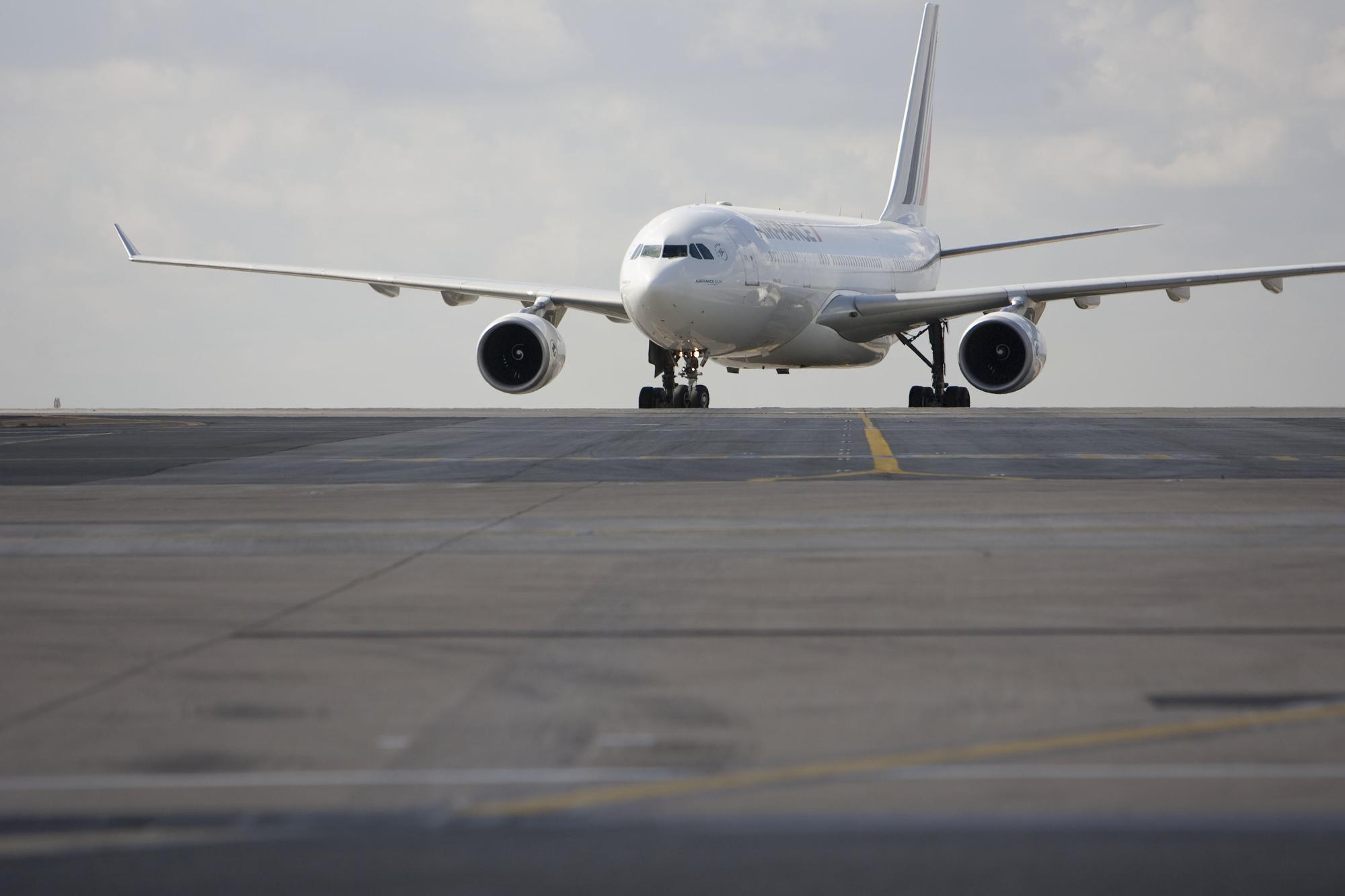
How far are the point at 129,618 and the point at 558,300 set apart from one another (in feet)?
95.1

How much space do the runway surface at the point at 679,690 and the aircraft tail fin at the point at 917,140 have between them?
130 ft

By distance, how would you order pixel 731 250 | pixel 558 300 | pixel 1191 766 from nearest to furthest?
1. pixel 1191 766
2. pixel 731 250
3. pixel 558 300

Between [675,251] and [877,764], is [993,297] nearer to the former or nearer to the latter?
[675,251]

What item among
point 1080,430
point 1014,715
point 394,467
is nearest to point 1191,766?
point 1014,715

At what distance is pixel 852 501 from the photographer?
43.3ft

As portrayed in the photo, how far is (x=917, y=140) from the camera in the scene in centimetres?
5384

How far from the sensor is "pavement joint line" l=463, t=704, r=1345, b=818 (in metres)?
4.55

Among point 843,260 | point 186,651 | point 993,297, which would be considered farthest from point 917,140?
point 186,651

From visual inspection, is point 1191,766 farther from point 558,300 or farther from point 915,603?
point 558,300

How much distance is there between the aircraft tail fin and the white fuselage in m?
9.65

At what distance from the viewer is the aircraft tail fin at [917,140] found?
5253 cm

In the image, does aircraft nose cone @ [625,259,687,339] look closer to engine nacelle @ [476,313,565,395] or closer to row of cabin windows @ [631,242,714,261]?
row of cabin windows @ [631,242,714,261]

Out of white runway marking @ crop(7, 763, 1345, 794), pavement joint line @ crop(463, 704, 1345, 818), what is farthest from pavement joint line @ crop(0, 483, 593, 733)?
pavement joint line @ crop(463, 704, 1345, 818)

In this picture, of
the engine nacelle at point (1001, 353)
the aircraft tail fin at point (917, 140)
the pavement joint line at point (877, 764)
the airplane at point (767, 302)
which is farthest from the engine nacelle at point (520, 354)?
the pavement joint line at point (877, 764)
